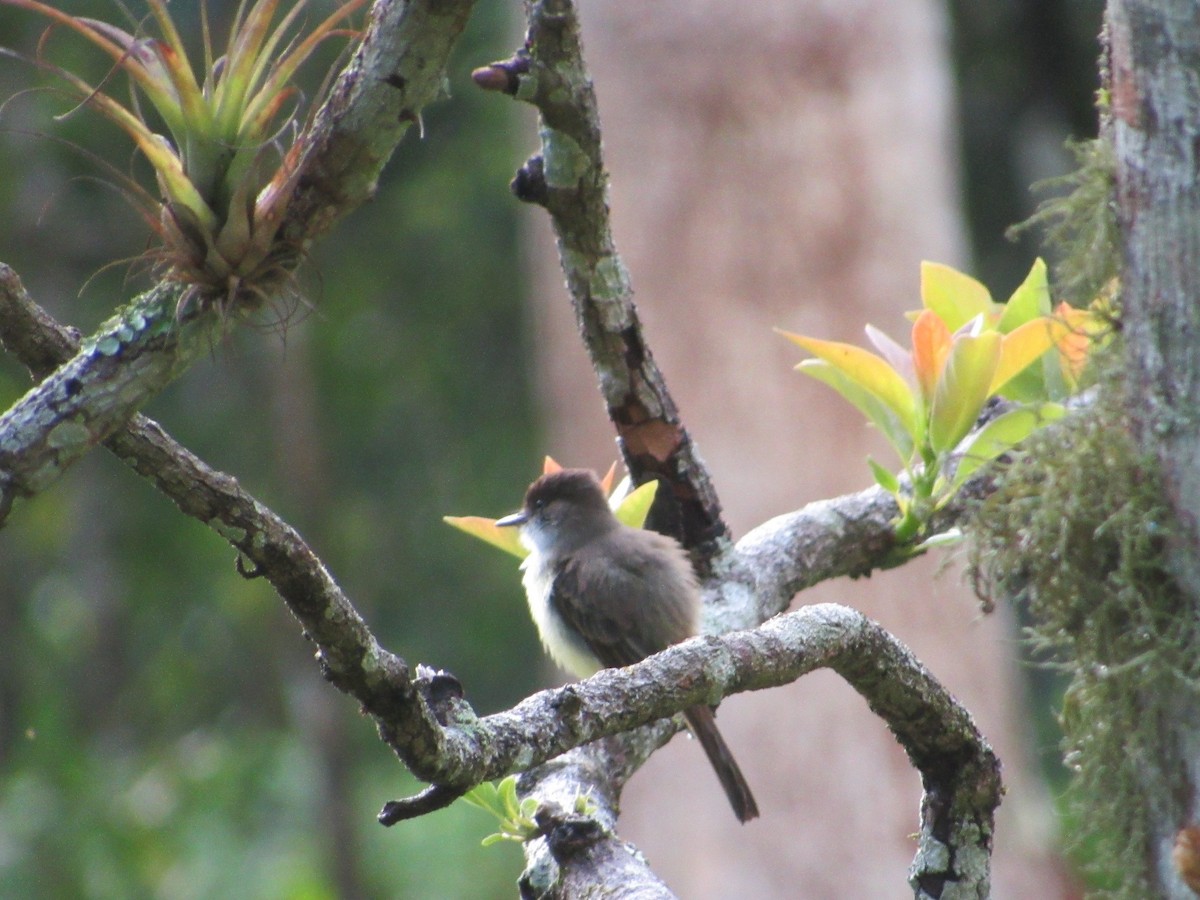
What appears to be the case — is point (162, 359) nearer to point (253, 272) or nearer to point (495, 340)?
point (253, 272)

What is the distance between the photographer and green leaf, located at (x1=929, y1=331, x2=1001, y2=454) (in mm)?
2271

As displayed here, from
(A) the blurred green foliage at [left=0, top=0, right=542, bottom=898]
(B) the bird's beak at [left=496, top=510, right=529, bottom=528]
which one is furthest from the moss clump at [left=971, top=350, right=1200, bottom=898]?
(A) the blurred green foliage at [left=0, top=0, right=542, bottom=898]

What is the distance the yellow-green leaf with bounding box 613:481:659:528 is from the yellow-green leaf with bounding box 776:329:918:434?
16.0 inches

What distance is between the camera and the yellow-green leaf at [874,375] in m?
2.42

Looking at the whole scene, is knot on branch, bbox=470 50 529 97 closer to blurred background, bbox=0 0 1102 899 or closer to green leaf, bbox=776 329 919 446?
green leaf, bbox=776 329 919 446

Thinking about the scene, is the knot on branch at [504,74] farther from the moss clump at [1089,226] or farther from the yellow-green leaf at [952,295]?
the yellow-green leaf at [952,295]

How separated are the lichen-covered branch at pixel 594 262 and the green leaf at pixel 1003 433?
57cm

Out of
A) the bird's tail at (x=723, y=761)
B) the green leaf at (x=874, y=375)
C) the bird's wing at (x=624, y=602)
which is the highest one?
the green leaf at (x=874, y=375)

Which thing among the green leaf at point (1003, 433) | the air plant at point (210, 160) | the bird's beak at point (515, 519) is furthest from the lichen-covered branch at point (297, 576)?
the bird's beak at point (515, 519)

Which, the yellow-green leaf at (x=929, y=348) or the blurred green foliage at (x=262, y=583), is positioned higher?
the yellow-green leaf at (x=929, y=348)

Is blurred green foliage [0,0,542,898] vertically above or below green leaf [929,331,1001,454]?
below

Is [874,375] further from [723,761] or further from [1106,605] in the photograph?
[723,761]

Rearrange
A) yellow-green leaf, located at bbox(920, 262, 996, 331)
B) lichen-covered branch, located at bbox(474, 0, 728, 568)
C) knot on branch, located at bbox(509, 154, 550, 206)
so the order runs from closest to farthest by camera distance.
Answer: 1. lichen-covered branch, located at bbox(474, 0, 728, 568)
2. knot on branch, located at bbox(509, 154, 550, 206)
3. yellow-green leaf, located at bbox(920, 262, 996, 331)

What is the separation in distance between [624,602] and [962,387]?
200 cm
